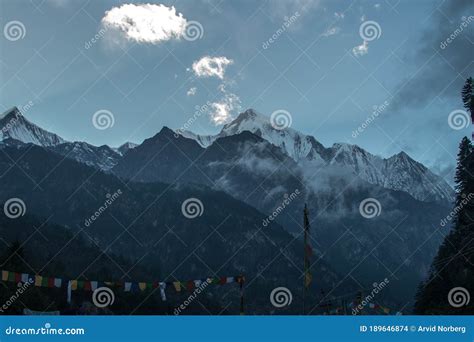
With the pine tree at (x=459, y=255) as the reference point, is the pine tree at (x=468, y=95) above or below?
above

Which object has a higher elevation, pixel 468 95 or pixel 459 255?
pixel 468 95

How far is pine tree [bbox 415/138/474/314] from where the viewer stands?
72688 millimetres

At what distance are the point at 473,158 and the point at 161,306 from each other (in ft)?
396

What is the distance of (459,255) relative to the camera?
3214 inches

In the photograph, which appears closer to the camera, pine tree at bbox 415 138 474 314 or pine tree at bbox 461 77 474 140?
pine tree at bbox 415 138 474 314

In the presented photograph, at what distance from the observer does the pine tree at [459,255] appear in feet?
238

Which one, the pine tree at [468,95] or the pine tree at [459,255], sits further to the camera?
the pine tree at [468,95]

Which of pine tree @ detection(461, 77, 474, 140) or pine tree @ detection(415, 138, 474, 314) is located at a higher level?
pine tree @ detection(461, 77, 474, 140)

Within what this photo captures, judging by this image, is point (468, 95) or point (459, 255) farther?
point (468, 95)
